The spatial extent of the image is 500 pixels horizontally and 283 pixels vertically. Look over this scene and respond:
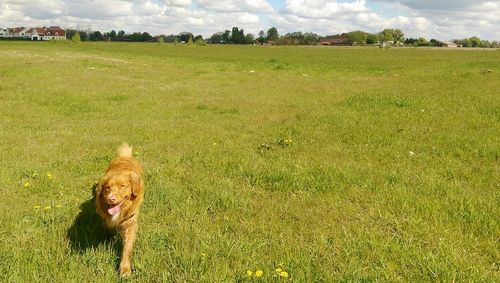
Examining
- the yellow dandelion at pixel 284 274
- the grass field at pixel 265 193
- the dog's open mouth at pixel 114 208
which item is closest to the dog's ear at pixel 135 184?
the dog's open mouth at pixel 114 208

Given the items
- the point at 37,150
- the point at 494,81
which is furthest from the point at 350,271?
the point at 494,81

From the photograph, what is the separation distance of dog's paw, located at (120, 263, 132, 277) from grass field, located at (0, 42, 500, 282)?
6 centimetres

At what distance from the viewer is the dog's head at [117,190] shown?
166 inches

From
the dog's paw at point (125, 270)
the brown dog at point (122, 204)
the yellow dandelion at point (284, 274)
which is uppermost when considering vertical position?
the brown dog at point (122, 204)

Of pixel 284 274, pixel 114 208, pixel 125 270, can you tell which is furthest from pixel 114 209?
pixel 284 274

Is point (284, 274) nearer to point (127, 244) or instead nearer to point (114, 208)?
point (127, 244)

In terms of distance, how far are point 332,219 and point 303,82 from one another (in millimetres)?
18362

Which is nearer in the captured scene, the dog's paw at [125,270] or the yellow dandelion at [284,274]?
the yellow dandelion at [284,274]

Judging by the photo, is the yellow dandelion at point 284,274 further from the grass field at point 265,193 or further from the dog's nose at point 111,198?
the dog's nose at point 111,198

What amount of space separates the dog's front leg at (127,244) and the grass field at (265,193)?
0.10 metres

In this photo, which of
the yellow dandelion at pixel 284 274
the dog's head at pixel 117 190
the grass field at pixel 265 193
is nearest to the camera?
the yellow dandelion at pixel 284 274

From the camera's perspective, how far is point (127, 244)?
445cm

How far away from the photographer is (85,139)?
32.3ft

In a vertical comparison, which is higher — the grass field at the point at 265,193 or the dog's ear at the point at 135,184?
the dog's ear at the point at 135,184
